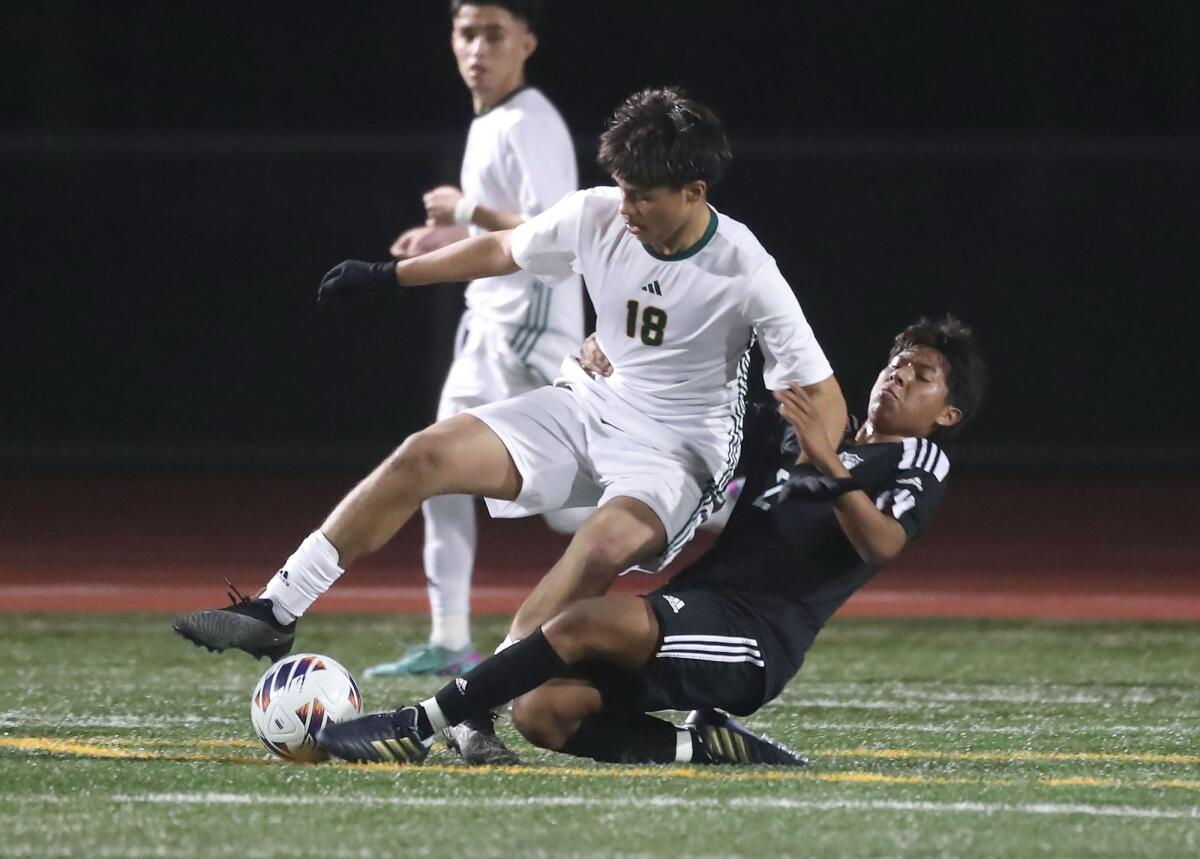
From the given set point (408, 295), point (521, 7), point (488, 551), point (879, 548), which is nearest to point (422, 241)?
point (521, 7)

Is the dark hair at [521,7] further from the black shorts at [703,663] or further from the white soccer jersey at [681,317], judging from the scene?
the black shorts at [703,663]

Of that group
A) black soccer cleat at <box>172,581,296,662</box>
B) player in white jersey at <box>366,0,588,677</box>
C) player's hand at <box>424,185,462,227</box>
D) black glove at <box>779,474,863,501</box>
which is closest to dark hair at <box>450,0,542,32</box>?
player in white jersey at <box>366,0,588,677</box>

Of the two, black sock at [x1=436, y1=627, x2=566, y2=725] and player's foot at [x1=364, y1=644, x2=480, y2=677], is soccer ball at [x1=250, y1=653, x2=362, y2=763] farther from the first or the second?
player's foot at [x1=364, y1=644, x2=480, y2=677]

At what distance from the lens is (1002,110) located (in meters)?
18.7

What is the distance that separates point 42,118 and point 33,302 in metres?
3.37

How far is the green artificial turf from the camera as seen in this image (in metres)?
3.91

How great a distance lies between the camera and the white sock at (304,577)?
5.06m

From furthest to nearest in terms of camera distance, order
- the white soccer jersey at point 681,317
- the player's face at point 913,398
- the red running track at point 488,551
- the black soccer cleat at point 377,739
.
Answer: the red running track at point 488,551
the player's face at point 913,398
the white soccer jersey at point 681,317
the black soccer cleat at point 377,739

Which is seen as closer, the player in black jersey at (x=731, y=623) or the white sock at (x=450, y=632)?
the player in black jersey at (x=731, y=623)

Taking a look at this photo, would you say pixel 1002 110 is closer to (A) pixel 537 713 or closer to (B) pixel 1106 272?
(B) pixel 1106 272

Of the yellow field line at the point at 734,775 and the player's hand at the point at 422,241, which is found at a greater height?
the player's hand at the point at 422,241

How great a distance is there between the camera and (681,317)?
519 centimetres

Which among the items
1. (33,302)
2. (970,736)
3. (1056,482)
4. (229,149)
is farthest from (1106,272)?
(970,736)

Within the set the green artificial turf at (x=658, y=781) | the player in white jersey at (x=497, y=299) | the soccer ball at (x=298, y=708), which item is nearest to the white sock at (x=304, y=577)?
the soccer ball at (x=298, y=708)
